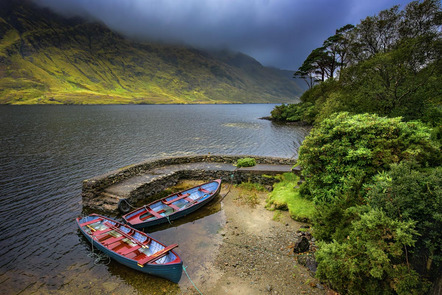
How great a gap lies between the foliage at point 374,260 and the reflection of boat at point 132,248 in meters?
6.95

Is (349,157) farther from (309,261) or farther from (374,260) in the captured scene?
(374,260)

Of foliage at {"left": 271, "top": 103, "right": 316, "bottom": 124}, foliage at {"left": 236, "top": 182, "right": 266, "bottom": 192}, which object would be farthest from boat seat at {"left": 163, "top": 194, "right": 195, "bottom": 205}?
foliage at {"left": 271, "top": 103, "right": 316, "bottom": 124}

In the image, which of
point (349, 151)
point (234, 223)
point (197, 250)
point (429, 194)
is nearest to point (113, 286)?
point (197, 250)

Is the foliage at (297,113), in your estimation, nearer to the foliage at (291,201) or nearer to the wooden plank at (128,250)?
the foliage at (291,201)

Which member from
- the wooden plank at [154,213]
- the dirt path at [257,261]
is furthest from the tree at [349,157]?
the wooden plank at [154,213]

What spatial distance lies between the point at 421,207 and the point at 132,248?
1323 cm

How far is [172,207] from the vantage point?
17406 mm

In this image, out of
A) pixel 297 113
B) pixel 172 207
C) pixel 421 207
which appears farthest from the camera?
pixel 297 113

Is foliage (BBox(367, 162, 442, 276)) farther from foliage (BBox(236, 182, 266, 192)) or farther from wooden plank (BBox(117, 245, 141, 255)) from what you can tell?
foliage (BBox(236, 182, 266, 192))

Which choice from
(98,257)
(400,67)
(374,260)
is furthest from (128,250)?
(400,67)

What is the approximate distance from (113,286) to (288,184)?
50.3 feet

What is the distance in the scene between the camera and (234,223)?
16094mm

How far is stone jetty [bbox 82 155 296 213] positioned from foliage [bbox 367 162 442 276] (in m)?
14.8

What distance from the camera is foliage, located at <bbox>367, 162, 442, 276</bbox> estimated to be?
657 cm
